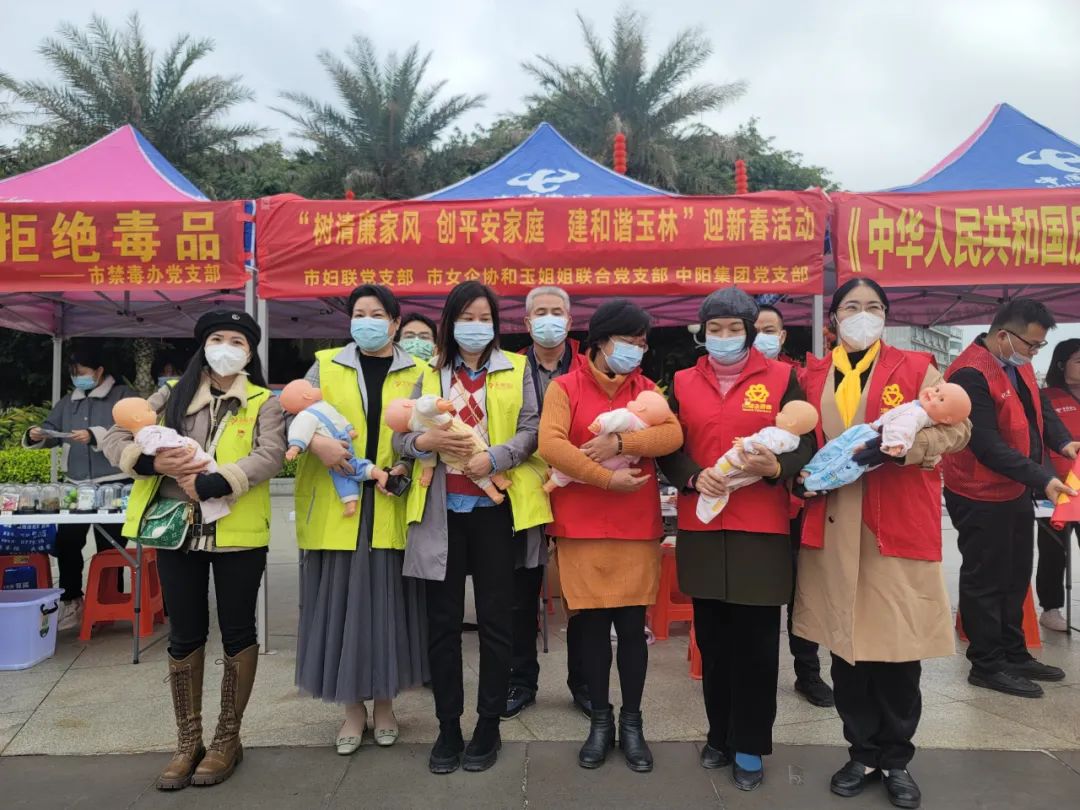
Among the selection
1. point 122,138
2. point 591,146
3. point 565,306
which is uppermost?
point 591,146

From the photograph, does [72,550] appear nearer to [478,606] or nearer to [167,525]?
[167,525]

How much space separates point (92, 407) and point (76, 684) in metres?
1.76

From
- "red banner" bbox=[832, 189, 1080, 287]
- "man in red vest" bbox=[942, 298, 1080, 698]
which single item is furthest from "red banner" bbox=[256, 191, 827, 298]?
"man in red vest" bbox=[942, 298, 1080, 698]

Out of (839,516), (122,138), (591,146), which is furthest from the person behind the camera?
(591,146)

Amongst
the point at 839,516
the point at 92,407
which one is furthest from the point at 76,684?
the point at 839,516

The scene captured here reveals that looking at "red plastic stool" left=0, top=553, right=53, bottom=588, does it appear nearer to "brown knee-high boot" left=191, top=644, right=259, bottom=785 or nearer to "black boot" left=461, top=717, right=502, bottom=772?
"brown knee-high boot" left=191, top=644, right=259, bottom=785

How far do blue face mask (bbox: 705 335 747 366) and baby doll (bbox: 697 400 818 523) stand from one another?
0.25 m

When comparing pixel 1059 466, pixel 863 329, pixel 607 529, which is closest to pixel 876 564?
pixel 863 329

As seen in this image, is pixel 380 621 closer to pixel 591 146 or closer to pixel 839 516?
pixel 839 516

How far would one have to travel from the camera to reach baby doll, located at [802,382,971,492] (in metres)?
2.34

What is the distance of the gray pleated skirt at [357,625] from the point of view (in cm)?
288

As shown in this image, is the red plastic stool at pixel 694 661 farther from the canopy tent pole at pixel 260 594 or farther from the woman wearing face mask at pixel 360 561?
the canopy tent pole at pixel 260 594

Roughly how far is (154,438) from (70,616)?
3129mm

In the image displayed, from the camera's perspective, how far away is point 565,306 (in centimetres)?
337
